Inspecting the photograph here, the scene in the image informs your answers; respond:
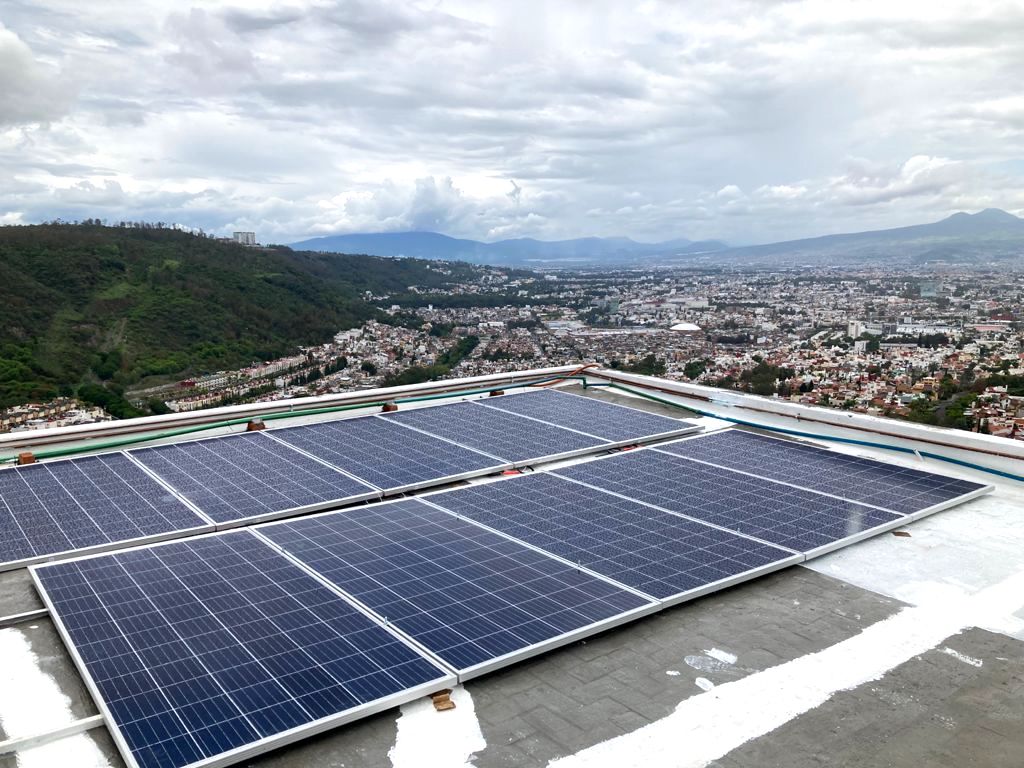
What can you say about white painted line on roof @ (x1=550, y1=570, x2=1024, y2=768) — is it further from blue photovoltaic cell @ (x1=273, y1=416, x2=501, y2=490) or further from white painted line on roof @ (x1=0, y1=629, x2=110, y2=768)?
blue photovoltaic cell @ (x1=273, y1=416, x2=501, y2=490)

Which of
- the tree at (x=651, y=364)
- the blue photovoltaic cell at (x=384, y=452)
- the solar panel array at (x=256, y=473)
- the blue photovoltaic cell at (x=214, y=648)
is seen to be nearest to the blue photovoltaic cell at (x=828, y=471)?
the solar panel array at (x=256, y=473)

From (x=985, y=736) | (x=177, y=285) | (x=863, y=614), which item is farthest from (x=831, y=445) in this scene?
(x=177, y=285)

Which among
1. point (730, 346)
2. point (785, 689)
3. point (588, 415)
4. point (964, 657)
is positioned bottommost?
point (730, 346)

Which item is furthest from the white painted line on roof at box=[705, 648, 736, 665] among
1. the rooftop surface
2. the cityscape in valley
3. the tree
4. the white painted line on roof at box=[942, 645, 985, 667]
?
the tree

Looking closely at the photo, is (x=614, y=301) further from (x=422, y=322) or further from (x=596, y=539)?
(x=596, y=539)

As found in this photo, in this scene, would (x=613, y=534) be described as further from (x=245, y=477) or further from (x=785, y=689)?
(x=245, y=477)

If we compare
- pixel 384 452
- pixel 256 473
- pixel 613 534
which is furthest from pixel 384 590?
pixel 384 452
